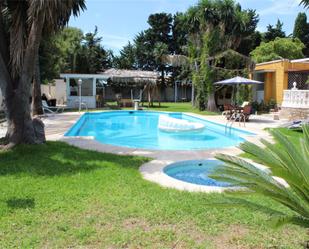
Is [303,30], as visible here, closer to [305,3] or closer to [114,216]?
[305,3]

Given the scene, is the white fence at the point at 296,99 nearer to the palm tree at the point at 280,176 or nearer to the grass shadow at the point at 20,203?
the grass shadow at the point at 20,203

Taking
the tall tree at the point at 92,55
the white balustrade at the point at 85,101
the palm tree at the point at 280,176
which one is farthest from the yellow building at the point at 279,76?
the palm tree at the point at 280,176

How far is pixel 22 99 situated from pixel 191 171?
459 centimetres

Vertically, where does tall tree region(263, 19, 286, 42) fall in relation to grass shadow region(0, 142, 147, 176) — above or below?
above

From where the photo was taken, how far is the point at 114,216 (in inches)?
170

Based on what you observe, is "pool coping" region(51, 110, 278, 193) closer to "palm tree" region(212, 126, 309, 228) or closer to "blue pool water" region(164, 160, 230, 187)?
"blue pool water" region(164, 160, 230, 187)

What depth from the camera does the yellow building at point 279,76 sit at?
2134 centimetres

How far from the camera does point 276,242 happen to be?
3.60 m

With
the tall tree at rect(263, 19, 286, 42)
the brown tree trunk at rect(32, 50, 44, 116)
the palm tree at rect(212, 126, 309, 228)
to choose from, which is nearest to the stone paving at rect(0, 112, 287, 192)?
the palm tree at rect(212, 126, 309, 228)

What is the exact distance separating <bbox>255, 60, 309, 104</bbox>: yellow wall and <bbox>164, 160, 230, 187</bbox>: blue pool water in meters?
15.6

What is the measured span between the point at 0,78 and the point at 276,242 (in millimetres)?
7432

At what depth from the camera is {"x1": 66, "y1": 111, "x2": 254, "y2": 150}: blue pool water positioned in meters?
12.3

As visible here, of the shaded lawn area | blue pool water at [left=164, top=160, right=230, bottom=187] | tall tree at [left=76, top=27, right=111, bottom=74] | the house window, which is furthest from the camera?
tall tree at [left=76, top=27, right=111, bottom=74]

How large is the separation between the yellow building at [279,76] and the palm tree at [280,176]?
796 inches
